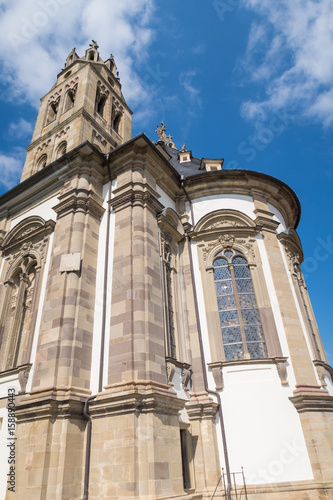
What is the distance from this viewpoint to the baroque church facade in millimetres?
8180

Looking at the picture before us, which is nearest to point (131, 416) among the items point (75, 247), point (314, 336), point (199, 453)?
point (199, 453)

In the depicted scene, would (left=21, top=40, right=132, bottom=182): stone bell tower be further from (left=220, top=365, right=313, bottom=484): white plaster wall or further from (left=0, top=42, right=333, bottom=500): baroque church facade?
(left=220, top=365, right=313, bottom=484): white plaster wall

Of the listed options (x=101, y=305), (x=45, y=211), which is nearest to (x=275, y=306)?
(x=101, y=305)

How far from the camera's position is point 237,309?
1266 centimetres

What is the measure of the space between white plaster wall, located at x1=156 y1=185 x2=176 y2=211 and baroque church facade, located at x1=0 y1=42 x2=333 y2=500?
0.10 metres

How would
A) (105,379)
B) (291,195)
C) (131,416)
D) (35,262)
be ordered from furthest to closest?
(291,195) → (35,262) → (105,379) → (131,416)

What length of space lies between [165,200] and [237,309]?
5123mm

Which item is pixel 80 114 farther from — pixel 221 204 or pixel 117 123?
pixel 221 204

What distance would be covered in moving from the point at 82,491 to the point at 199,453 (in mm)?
3701

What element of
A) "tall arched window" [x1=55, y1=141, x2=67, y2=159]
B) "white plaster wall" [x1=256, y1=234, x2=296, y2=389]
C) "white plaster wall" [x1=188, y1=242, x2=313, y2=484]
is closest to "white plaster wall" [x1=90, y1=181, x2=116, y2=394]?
"white plaster wall" [x1=188, y1=242, x2=313, y2=484]

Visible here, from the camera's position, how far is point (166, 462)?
792 cm

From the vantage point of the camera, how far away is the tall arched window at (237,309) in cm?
1197

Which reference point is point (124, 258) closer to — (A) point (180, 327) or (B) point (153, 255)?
(B) point (153, 255)

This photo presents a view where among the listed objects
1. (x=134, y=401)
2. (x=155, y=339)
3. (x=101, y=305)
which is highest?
(x=101, y=305)
